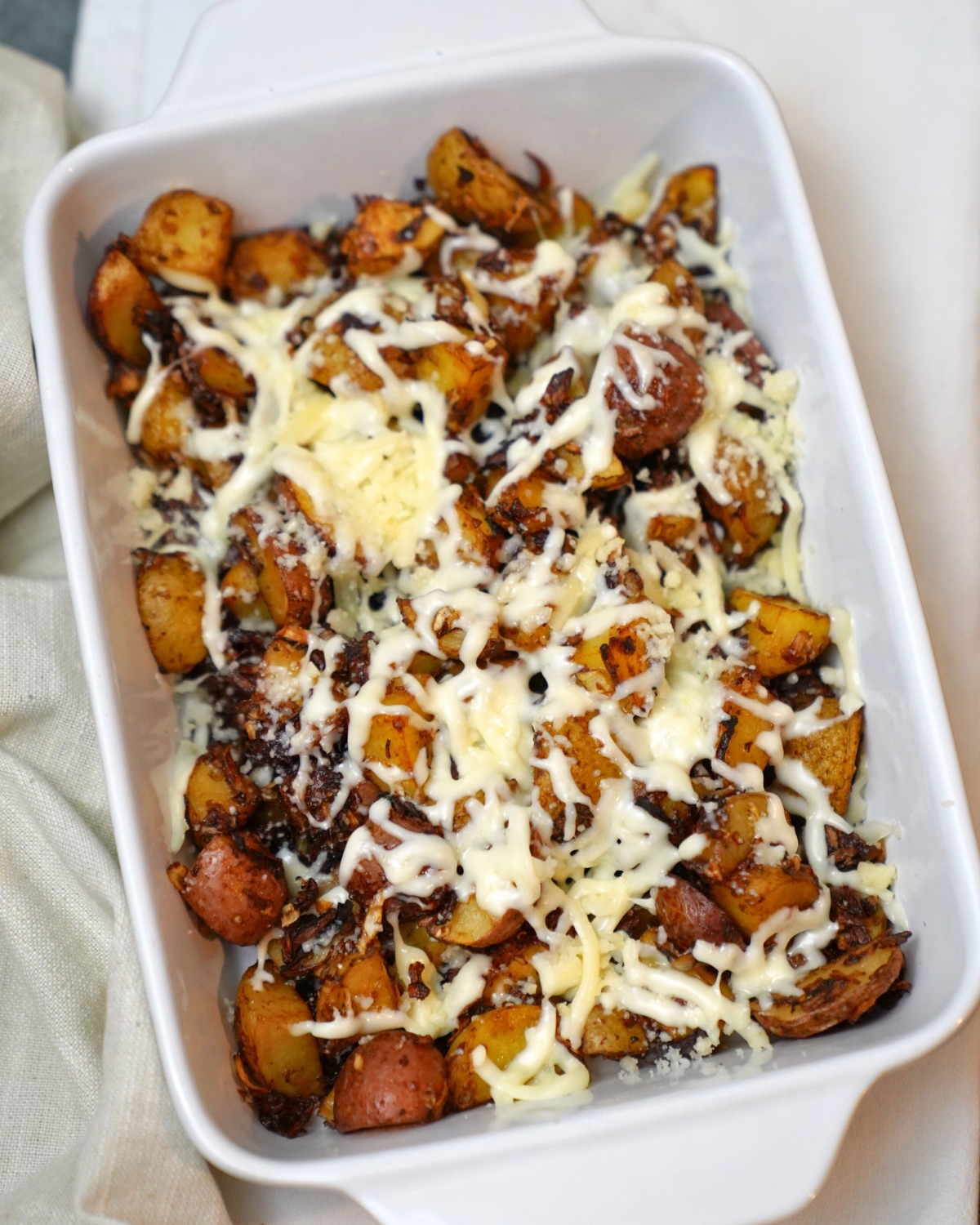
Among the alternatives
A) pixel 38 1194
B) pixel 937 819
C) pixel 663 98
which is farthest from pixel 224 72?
pixel 38 1194

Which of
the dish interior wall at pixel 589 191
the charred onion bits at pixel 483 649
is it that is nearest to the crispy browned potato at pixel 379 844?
the charred onion bits at pixel 483 649

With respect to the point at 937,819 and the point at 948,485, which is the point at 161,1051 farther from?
the point at 948,485

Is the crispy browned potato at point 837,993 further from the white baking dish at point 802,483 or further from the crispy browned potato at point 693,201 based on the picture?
the crispy browned potato at point 693,201

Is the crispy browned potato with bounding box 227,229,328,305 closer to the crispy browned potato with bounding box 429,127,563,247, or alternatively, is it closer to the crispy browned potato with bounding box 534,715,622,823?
the crispy browned potato with bounding box 429,127,563,247

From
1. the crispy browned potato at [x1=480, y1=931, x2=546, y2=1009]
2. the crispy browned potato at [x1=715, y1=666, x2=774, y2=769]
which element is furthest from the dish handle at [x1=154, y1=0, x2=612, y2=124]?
the crispy browned potato at [x1=480, y1=931, x2=546, y2=1009]

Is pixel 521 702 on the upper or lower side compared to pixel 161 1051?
upper

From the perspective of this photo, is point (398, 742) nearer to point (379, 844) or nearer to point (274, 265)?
point (379, 844)

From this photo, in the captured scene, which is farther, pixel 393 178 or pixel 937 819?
pixel 393 178
